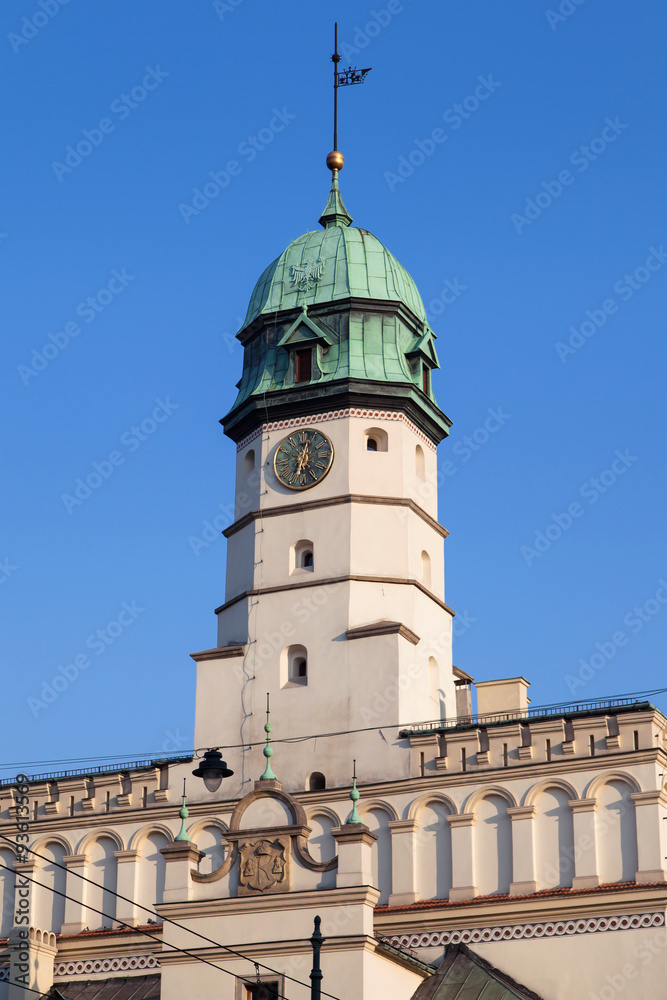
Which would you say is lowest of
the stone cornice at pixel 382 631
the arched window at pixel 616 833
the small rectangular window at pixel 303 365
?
the arched window at pixel 616 833

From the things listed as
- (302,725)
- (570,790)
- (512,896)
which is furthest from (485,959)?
(302,725)

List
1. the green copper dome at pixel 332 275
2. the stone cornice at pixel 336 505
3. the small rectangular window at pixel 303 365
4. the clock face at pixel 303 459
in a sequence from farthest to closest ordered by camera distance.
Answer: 1. the green copper dome at pixel 332 275
2. the small rectangular window at pixel 303 365
3. the clock face at pixel 303 459
4. the stone cornice at pixel 336 505

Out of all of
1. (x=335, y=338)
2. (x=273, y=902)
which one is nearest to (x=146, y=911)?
(x=273, y=902)

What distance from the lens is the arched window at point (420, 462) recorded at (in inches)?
1972

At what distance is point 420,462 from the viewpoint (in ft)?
165

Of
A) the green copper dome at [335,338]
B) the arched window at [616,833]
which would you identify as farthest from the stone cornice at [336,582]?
the arched window at [616,833]

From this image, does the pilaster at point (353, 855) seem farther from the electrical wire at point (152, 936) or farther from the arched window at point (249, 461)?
the arched window at point (249, 461)

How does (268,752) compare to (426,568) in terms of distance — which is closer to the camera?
(268,752)

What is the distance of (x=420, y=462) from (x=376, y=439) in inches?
69.1

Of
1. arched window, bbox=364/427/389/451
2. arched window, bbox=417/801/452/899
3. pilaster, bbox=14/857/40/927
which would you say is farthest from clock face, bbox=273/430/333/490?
pilaster, bbox=14/857/40/927

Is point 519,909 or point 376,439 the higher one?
point 376,439

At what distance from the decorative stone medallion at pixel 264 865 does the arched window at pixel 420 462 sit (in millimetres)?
14051

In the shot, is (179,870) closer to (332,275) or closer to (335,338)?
(335,338)

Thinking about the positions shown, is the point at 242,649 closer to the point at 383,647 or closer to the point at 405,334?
the point at 383,647
